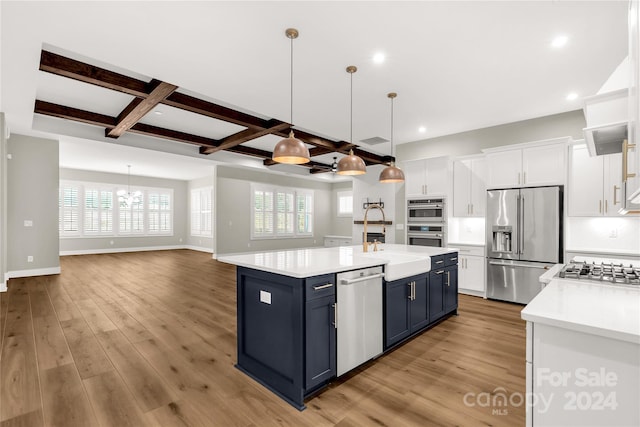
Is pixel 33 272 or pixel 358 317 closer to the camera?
pixel 358 317

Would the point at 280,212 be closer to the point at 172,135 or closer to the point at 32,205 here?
the point at 172,135

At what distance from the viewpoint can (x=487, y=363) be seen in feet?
→ 8.93

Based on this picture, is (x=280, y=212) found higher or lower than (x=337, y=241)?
higher

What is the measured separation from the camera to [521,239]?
456 centimetres

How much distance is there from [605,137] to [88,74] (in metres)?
4.79

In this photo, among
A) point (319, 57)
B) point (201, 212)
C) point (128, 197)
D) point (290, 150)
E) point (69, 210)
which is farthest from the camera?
point (201, 212)

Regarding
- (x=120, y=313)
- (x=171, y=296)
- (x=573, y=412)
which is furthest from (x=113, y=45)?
(x=573, y=412)

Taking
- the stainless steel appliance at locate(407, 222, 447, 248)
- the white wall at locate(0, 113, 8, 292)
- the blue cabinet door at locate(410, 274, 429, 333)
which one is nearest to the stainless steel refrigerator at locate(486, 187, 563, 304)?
the stainless steel appliance at locate(407, 222, 447, 248)

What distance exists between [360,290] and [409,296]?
866 millimetres

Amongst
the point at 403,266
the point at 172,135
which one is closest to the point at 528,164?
the point at 403,266

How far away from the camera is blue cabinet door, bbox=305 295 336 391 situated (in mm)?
2119

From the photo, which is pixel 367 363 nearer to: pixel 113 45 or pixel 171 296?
pixel 171 296

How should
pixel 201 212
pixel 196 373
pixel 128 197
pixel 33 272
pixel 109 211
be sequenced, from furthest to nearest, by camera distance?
pixel 201 212, pixel 109 211, pixel 128 197, pixel 33 272, pixel 196 373

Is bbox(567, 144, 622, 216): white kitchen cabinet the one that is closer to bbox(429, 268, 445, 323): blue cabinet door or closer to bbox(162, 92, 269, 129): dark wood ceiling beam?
bbox(429, 268, 445, 323): blue cabinet door
